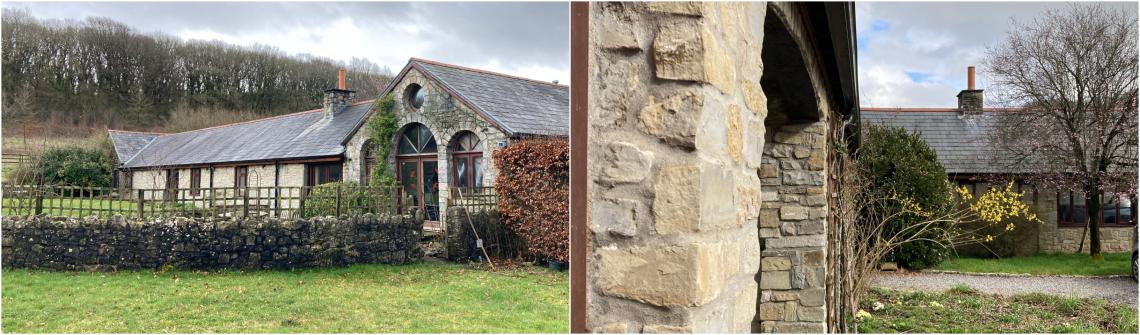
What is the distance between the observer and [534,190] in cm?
581

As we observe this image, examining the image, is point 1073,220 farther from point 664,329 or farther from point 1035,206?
point 664,329

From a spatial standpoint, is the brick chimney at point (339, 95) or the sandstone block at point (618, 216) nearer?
the sandstone block at point (618, 216)

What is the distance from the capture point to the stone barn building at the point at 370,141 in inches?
191

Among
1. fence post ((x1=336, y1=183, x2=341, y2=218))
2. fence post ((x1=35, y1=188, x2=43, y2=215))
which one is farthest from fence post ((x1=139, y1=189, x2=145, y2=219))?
fence post ((x1=336, y1=183, x2=341, y2=218))

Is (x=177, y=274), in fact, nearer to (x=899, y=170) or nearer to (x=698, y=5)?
(x=698, y=5)

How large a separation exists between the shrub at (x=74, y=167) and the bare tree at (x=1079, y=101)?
13887 millimetres

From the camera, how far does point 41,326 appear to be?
4.38 meters

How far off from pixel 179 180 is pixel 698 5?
6672 millimetres

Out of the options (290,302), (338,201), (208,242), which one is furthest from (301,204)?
(290,302)

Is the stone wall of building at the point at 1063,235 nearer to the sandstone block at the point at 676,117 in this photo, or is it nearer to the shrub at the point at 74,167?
the sandstone block at the point at 676,117

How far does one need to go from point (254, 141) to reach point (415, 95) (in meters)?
1.72

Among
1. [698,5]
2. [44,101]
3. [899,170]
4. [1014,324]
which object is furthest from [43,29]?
[899,170]

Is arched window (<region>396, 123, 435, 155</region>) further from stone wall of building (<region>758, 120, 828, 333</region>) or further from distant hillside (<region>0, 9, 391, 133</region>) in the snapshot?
stone wall of building (<region>758, 120, 828, 333</region>)

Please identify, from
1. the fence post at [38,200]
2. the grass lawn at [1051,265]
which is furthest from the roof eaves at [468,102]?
the grass lawn at [1051,265]
